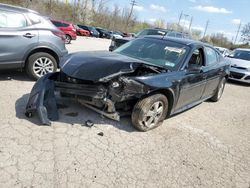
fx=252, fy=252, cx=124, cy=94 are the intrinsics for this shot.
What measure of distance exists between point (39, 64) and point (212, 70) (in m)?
4.17

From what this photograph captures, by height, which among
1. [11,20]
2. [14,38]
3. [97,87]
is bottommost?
[97,87]

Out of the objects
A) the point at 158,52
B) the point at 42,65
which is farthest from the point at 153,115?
the point at 42,65

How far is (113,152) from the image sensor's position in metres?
3.64

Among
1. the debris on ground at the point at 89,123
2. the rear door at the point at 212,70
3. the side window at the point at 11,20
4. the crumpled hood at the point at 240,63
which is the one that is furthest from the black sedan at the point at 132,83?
the crumpled hood at the point at 240,63

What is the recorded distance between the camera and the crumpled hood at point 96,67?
4023 millimetres

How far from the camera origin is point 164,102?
14.7 feet

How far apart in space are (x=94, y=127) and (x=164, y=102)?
1.30 m

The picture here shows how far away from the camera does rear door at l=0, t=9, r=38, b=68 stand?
5.52 m

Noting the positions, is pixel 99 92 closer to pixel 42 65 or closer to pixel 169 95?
pixel 169 95

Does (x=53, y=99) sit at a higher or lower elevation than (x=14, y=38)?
lower

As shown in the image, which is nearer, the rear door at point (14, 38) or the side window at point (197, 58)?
the side window at point (197, 58)

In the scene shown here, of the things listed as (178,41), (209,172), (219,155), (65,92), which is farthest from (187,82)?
(65,92)

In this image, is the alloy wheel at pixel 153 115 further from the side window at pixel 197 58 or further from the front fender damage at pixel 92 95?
the side window at pixel 197 58

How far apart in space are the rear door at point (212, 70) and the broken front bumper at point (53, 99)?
2576 millimetres
